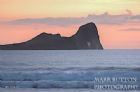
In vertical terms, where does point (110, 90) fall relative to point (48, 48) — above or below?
above

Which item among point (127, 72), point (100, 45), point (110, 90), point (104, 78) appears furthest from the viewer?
point (100, 45)

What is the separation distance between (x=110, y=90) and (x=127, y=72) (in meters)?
9.17

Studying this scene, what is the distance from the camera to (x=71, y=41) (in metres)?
102

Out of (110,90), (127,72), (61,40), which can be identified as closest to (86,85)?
(110,90)

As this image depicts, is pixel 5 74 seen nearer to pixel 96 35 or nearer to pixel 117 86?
pixel 117 86

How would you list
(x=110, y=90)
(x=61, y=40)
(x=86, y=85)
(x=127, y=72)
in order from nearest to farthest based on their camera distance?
(x=110, y=90) → (x=86, y=85) → (x=127, y=72) → (x=61, y=40)

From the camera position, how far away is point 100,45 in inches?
4227

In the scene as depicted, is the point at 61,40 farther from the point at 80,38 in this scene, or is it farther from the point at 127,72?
the point at 127,72

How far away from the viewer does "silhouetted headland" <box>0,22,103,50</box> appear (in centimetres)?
9681

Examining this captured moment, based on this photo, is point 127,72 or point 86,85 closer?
point 86,85

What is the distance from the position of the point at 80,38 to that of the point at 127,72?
70.3 meters

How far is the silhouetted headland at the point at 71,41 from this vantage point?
96.8 metres

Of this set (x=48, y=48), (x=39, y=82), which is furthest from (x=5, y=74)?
(x=48, y=48)

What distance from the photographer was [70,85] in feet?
82.0
